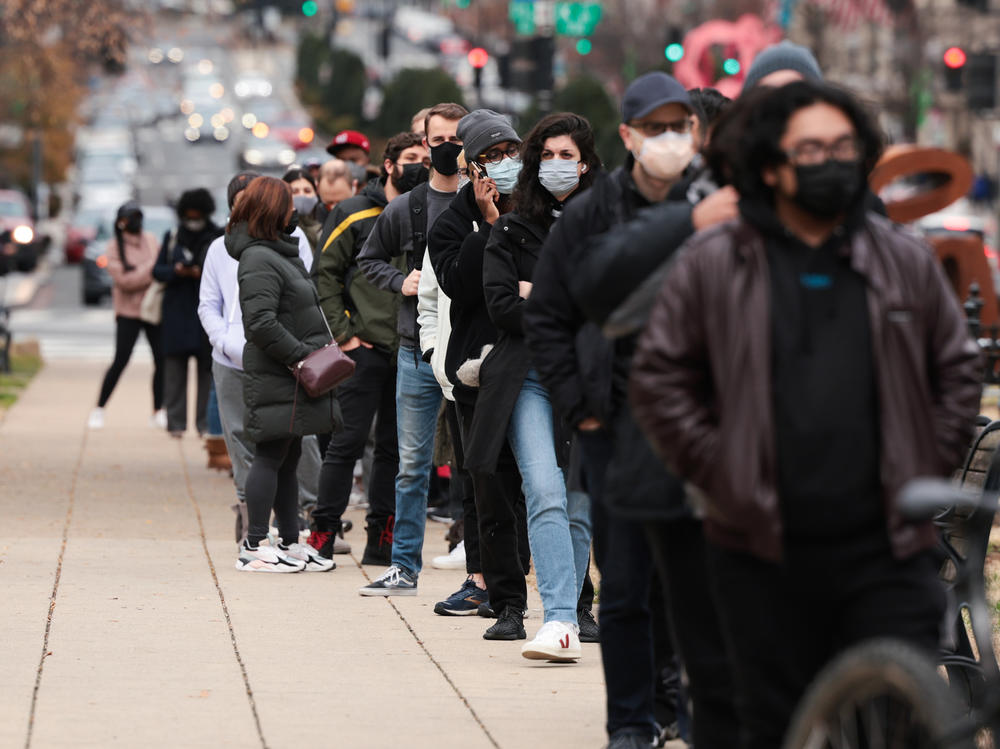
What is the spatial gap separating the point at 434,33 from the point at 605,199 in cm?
11929

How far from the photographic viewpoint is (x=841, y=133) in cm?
438

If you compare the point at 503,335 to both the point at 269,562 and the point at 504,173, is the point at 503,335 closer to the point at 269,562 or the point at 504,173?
the point at 504,173

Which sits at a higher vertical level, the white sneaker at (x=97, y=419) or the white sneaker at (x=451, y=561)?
the white sneaker at (x=451, y=561)

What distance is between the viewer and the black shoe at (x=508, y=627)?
26.4 feet

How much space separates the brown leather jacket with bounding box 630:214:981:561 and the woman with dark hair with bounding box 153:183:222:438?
1068 centimetres

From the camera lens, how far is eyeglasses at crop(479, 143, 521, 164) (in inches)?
313

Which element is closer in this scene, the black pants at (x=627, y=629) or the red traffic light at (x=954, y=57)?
the black pants at (x=627, y=629)

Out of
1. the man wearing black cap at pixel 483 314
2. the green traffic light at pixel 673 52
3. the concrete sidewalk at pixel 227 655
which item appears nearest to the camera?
the concrete sidewalk at pixel 227 655

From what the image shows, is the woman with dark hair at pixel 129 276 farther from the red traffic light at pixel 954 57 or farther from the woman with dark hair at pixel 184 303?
the red traffic light at pixel 954 57

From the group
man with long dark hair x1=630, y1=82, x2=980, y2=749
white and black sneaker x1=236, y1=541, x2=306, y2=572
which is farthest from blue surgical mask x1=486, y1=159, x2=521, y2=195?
man with long dark hair x1=630, y1=82, x2=980, y2=749

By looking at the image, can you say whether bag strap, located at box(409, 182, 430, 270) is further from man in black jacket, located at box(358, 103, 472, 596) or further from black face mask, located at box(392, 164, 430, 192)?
black face mask, located at box(392, 164, 430, 192)

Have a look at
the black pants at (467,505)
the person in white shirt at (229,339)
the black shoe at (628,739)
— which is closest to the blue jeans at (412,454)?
the black pants at (467,505)

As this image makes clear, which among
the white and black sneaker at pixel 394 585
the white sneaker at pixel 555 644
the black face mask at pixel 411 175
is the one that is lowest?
the white and black sneaker at pixel 394 585

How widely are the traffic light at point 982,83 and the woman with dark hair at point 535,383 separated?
1592 cm
